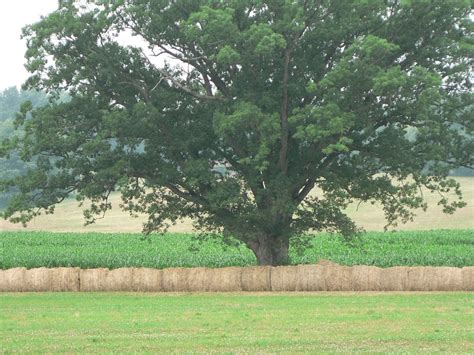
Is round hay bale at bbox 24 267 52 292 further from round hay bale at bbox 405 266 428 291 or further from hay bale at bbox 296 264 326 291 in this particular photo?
round hay bale at bbox 405 266 428 291

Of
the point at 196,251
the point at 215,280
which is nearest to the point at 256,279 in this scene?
the point at 215,280

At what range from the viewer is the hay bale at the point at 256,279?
39844mm

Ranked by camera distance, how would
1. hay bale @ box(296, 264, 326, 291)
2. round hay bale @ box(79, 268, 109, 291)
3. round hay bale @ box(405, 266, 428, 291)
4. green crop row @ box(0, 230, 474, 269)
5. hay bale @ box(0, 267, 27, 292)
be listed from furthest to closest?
green crop row @ box(0, 230, 474, 269) → hay bale @ box(0, 267, 27, 292) → round hay bale @ box(79, 268, 109, 291) → hay bale @ box(296, 264, 326, 291) → round hay bale @ box(405, 266, 428, 291)

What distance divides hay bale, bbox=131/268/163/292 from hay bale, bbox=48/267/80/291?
104 inches

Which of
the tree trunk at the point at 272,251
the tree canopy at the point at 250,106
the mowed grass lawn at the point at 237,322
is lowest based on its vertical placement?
the mowed grass lawn at the point at 237,322

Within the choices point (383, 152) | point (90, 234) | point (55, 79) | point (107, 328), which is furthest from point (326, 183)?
point (90, 234)

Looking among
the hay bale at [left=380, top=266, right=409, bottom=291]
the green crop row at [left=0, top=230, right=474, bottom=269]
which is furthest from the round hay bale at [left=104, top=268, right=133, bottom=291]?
the hay bale at [left=380, top=266, right=409, bottom=291]

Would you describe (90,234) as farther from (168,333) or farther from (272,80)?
(168,333)

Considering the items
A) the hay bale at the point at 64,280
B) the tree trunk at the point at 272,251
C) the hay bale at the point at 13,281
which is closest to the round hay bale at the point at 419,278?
the tree trunk at the point at 272,251

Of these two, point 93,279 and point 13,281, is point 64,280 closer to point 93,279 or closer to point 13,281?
point 93,279

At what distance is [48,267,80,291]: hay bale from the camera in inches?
1644

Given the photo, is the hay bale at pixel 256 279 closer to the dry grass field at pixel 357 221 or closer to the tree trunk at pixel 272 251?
the tree trunk at pixel 272 251

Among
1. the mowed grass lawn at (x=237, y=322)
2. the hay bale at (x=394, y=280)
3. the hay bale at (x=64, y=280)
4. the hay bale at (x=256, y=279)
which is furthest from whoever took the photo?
the hay bale at (x=64, y=280)

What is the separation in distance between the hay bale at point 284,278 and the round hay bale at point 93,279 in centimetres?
752
